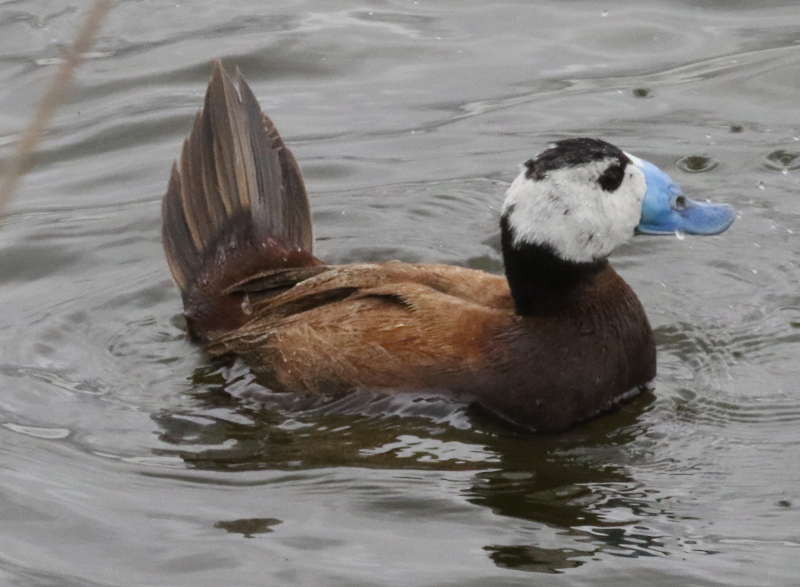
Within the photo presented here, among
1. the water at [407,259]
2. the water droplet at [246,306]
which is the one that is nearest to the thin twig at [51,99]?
the water at [407,259]

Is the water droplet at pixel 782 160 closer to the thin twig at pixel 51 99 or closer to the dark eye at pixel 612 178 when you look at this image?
the dark eye at pixel 612 178

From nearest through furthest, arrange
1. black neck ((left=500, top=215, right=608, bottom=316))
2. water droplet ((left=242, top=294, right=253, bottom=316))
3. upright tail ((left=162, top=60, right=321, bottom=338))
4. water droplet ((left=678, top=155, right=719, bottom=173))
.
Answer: black neck ((left=500, top=215, right=608, bottom=316)) → water droplet ((left=242, top=294, right=253, bottom=316)) → upright tail ((left=162, top=60, right=321, bottom=338)) → water droplet ((left=678, top=155, right=719, bottom=173))

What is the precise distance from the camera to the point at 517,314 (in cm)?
525

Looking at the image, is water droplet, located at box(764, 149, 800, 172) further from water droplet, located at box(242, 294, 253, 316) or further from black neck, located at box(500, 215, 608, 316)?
water droplet, located at box(242, 294, 253, 316)

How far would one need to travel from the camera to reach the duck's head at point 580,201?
4973 millimetres

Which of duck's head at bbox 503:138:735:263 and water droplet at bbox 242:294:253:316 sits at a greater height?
duck's head at bbox 503:138:735:263

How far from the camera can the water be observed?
444 cm

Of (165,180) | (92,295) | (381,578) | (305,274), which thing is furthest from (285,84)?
(381,578)

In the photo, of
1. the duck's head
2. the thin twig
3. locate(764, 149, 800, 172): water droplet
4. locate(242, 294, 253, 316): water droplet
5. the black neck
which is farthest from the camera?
locate(764, 149, 800, 172): water droplet

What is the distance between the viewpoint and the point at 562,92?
8.80 metres

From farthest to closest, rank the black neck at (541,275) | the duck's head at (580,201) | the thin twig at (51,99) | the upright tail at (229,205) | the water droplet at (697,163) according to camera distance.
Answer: the water droplet at (697,163), the upright tail at (229,205), the black neck at (541,275), the duck's head at (580,201), the thin twig at (51,99)

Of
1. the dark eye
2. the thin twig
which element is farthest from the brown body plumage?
the thin twig

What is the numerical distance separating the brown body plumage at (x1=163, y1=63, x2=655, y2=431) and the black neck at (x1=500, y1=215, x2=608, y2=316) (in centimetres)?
1

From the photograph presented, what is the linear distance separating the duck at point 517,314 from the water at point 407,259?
15cm
